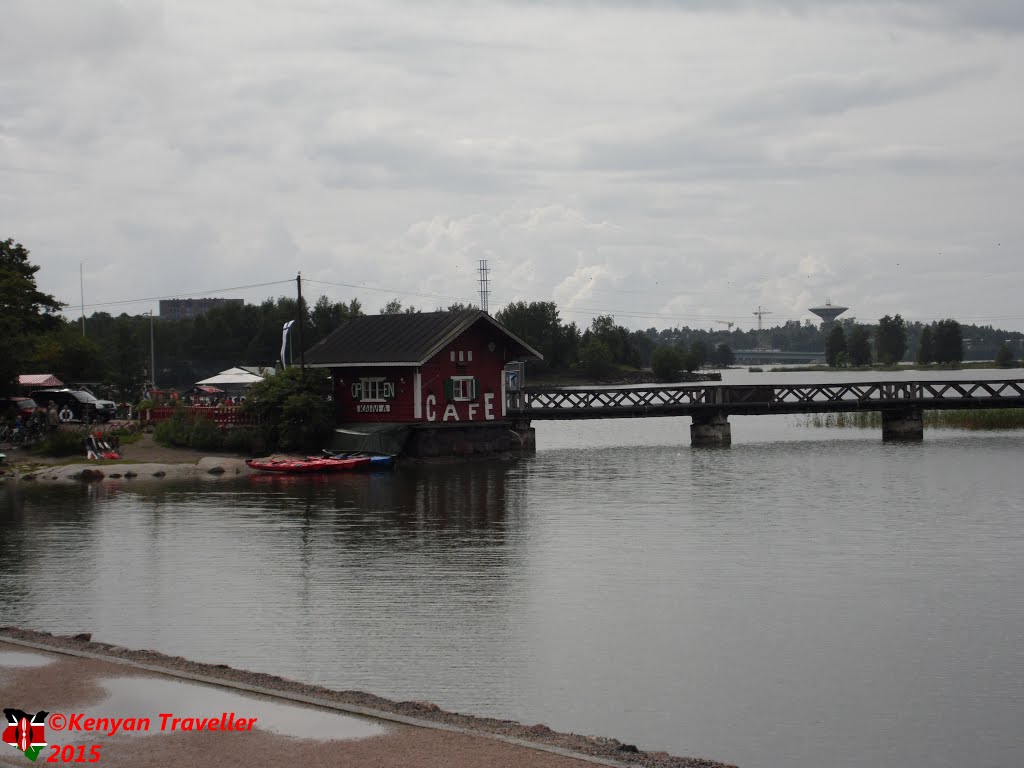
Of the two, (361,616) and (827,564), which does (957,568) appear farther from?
(361,616)

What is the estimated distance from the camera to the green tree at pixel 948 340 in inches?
7559

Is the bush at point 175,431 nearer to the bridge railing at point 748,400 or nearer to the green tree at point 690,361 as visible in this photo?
the bridge railing at point 748,400

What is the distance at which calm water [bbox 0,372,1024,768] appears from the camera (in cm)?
1561

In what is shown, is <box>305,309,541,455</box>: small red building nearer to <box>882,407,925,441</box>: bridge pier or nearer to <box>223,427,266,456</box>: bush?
<box>223,427,266,456</box>: bush

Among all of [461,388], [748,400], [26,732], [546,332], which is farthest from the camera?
[546,332]

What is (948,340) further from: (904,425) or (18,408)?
(18,408)

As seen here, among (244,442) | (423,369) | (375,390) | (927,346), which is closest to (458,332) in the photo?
(423,369)

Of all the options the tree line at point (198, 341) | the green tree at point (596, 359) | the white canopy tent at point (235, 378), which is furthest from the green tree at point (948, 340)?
the white canopy tent at point (235, 378)

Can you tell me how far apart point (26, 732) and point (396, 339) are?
42910 millimetres

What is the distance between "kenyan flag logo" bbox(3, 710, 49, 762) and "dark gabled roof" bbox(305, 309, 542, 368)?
39071mm

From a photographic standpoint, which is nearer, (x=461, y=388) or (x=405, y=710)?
(x=405, y=710)

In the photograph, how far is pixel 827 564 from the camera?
2597cm

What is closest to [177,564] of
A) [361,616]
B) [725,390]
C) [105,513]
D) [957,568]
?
[361,616]

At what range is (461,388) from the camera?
177 ft
